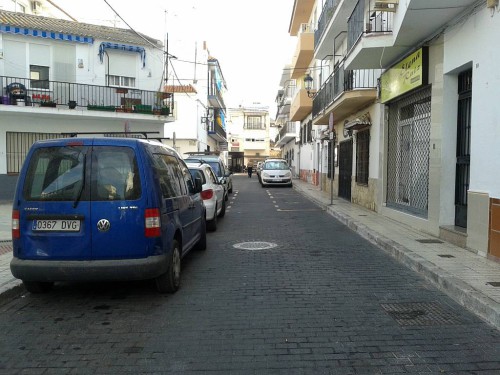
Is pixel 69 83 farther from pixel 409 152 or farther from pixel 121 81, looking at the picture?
pixel 409 152

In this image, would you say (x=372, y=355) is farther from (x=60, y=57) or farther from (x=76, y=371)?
(x=60, y=57)

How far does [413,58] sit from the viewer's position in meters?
9.96

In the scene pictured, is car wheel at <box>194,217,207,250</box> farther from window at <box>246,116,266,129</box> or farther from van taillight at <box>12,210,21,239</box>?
window at <box>246,116,266,129</box>

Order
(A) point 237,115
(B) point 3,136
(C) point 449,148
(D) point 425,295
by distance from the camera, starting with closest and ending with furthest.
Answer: (D) point 425,295
(C) point 449,148
(B) point 3,136
(A) point 237,115

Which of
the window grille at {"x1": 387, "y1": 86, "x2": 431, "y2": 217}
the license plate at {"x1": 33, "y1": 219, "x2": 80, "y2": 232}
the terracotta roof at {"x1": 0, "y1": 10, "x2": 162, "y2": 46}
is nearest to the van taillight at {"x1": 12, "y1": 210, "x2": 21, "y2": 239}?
the license plate at {"x1": 33, "y1": 219, "x2": 80, "y2": 232}

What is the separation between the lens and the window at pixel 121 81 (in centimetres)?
1959

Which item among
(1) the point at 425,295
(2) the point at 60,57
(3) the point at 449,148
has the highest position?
(2) the point at 60,57

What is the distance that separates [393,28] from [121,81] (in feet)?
44.3

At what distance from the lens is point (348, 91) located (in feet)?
44.5

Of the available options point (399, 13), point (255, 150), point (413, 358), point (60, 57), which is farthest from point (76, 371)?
point (255, 150)

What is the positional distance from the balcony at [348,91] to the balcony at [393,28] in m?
1.03

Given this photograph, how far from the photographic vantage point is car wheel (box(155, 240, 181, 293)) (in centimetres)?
539

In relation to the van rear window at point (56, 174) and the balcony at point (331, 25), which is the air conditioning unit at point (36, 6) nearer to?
the balcony at point (331, 25)

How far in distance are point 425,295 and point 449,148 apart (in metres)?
4.12
